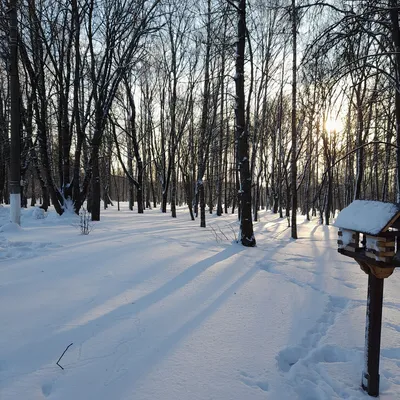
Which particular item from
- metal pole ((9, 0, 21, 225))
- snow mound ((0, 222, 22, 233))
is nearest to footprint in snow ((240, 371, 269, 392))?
snow mound ((0, 222, 22, 233))

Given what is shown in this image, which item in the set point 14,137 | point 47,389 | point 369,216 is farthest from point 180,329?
point 14,137

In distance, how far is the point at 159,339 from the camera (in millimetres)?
2561

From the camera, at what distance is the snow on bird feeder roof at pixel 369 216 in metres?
1.78

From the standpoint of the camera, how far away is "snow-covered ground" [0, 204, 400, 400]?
2021mm

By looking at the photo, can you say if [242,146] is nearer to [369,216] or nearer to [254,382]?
[369,216]

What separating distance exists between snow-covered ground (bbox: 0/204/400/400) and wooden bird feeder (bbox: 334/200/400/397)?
0.31m

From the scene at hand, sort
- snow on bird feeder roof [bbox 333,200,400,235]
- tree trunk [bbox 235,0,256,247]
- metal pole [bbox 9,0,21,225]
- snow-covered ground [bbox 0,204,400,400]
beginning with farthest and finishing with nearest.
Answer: metal pole [bbox 9,0,21,225], tree trunk [bbox 235,0,256,247], snow-covered ground [bbox 0,204,400,400], snow on bird feeder roof [bbox 333,200,400,235]

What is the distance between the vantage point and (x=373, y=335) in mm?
2078

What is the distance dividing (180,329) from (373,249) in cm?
190

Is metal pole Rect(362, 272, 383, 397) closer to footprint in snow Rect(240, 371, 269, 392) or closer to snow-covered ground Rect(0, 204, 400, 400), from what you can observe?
snow-covered ground Rect(0, 204, 400, 400)

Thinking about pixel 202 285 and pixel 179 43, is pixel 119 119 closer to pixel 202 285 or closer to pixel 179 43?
pixel 179 43

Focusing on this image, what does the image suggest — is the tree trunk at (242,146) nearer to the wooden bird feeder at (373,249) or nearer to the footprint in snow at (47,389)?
the wooden bird feeder at (373,249)

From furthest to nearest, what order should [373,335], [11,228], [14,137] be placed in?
[14,137]
[11,228]
[373,335]

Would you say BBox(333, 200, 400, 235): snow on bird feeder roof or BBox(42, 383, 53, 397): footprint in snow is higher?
BBox(333, 200, 400, 235): snow on bird feeder roof
